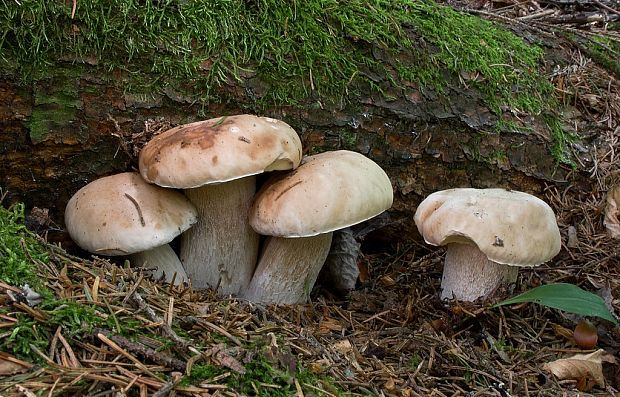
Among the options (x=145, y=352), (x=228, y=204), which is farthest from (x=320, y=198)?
(x=145, y=352)

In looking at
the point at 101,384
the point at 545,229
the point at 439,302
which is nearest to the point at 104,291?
the point at 101,384

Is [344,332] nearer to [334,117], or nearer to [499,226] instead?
[499,226]

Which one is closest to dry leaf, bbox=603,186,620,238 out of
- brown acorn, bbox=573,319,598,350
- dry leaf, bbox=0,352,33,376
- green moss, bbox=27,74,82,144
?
brown acorn, bbox=573,319,598,350

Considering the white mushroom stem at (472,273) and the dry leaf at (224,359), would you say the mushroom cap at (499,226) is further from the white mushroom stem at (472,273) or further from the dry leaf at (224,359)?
the dry leaf at (224,359)

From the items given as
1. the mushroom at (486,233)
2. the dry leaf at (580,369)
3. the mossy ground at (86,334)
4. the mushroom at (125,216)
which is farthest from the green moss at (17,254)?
the dry leaf at (580,369)

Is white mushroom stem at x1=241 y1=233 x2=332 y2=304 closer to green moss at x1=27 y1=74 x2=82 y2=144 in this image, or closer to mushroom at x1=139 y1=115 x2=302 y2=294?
mushroom at x1=139 y1=115 x2=302 y2=294

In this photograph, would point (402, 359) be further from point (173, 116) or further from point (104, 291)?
point (173, 116)
